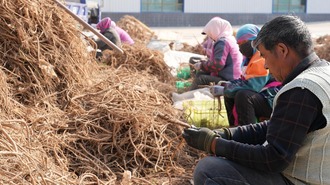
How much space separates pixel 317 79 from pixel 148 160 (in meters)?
1.87

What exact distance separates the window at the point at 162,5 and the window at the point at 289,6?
198 inches

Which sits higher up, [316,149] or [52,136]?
[316,149]

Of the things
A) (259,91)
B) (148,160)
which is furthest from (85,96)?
(259,91)

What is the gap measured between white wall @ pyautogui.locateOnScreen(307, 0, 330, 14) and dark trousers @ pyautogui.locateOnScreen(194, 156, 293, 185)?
964 inches

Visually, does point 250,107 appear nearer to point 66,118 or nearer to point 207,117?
point 207,117

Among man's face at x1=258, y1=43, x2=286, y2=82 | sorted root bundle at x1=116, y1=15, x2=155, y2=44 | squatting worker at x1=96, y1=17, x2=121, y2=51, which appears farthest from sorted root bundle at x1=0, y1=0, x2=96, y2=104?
sorted root bundle at x1=116, y1=15, x2=155, y2=44

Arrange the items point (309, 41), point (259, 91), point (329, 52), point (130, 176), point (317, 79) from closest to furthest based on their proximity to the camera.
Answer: point (317, 79)
point (309, 41)
point (130, 176)
point (259, 91)
point (329, 52)

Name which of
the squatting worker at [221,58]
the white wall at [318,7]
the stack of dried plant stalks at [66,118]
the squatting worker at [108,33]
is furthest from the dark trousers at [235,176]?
the white wall at [318,7]

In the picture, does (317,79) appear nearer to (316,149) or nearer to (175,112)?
(316,149)

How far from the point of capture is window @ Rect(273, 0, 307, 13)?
2480 cm

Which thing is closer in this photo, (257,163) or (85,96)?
(257,163)

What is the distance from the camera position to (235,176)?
2.17 metres

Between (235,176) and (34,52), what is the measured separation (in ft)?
9.19

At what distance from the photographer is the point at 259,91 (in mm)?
4176
